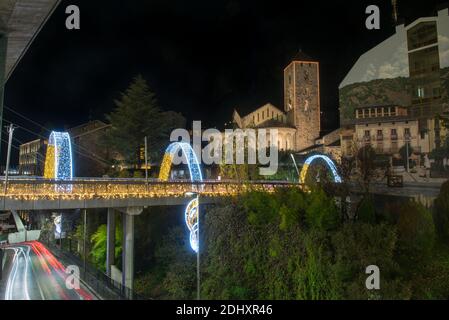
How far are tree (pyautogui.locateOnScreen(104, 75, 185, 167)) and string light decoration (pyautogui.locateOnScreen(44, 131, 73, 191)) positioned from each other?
17985 mm

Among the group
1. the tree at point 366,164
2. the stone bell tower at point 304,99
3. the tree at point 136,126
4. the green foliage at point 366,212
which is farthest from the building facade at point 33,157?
the green foliage at point 366,212

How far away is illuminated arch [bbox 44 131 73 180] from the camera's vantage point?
23656 millimetres

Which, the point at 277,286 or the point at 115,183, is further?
the point at 115,183

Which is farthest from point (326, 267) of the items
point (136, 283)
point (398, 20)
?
point (398, 20)

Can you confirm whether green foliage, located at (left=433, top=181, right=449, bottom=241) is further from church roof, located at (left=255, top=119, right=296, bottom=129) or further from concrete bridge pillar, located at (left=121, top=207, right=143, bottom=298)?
church roof, located at (left=255, top=119, right=296, bottom=129)

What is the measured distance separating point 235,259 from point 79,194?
33.7 feet

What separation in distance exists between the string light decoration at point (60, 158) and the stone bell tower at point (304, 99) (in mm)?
45763

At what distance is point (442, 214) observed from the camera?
23.2 m

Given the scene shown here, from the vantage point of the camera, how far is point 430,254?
19.8 m

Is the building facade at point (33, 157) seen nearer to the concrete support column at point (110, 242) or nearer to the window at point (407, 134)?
the concrete support column at point (110, 242)

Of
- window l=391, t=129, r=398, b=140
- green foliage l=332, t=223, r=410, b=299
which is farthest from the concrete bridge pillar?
window l=391, t=129, r=398, b=140

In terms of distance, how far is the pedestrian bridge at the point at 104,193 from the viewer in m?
20.5

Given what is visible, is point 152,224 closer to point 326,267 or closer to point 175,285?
point 175,285
